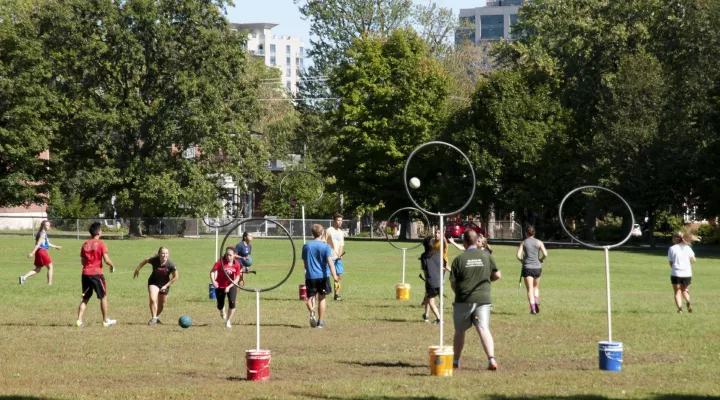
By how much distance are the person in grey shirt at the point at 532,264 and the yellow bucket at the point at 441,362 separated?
9237 millimetres

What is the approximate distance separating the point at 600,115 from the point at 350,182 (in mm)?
19724

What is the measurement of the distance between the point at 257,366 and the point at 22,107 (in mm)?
57688

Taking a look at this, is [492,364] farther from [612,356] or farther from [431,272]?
[431,272]

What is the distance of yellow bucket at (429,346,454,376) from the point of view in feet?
45.6

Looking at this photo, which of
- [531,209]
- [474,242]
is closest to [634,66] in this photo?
[531,209]

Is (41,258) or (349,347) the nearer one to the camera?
(349,347)

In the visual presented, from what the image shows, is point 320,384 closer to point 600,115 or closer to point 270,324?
point 270,324

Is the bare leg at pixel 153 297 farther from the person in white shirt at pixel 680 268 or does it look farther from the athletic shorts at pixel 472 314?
the person in white shirt at pixel 680 268

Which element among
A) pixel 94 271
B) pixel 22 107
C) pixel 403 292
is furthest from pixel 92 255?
pixel 22 107

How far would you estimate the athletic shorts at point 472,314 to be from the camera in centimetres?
1441

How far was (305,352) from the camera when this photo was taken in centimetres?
1678

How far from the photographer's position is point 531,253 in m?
23.3

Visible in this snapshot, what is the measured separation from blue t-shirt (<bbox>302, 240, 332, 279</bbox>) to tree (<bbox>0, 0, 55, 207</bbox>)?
170 feet

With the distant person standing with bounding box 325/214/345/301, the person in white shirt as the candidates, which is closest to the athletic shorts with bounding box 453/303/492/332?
the person in white shirt
